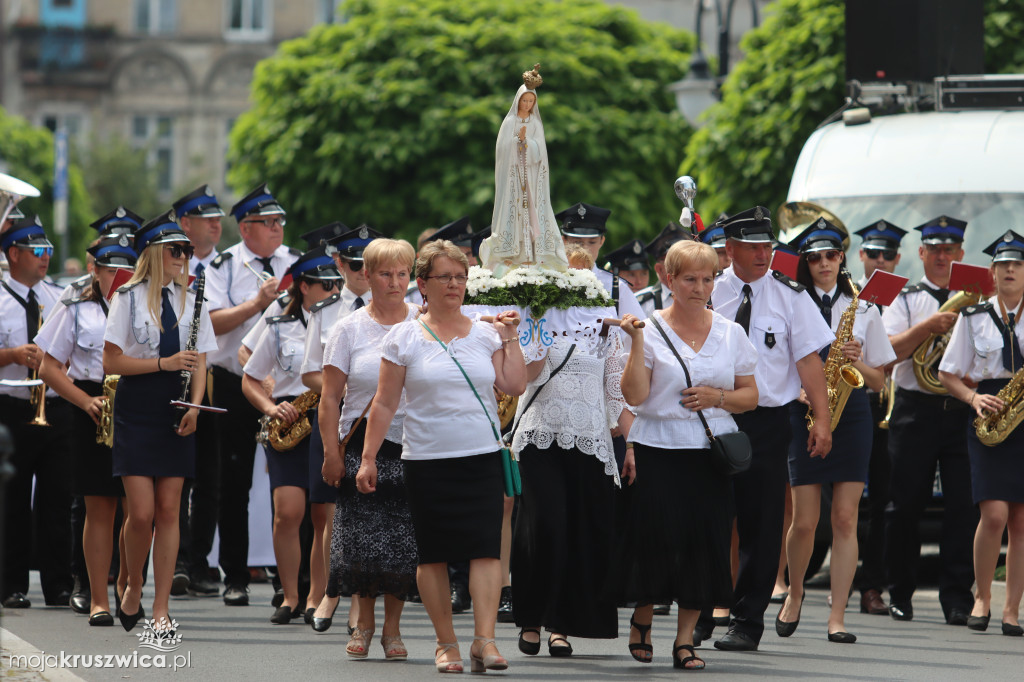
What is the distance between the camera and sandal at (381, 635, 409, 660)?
9.00 meters

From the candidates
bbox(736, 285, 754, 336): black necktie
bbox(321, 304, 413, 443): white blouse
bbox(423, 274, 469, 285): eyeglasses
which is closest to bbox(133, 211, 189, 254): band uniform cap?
bbox(321, 304, 413, 443): white blouse

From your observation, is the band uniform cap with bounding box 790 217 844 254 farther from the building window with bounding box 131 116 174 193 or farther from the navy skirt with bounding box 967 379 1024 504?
the building window with bounding box 131 116 174 193

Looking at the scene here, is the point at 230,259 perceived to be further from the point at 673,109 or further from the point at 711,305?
the point at 673,109

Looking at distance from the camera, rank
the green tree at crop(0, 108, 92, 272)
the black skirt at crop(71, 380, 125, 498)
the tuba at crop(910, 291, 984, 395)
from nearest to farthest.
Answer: the black skirt at crop(71, 380, 125, 498) → the tuba at crop(910, 291, 984, 395) → the green tree at crop(0, 108, 92, 272)

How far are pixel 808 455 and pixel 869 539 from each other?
1959 mm

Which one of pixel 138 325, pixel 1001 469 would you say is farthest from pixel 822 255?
pixel 138 325

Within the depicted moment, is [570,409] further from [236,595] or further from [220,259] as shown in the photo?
[220,259]

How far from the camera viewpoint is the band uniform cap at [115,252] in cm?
1073

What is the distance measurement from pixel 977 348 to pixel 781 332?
5.27 ft

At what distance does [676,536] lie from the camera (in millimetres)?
8641

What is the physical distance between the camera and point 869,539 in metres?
11.8

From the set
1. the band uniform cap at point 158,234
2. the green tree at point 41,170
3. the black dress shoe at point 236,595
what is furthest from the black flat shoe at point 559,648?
the green tree at point 41,170

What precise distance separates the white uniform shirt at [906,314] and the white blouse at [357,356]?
148 inches

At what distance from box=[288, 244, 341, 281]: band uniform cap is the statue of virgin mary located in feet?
4.84
